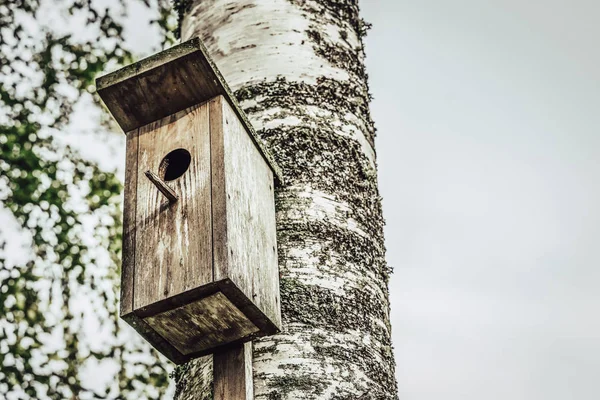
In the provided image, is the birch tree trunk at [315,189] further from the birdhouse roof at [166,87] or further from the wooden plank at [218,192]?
the wooden plank at [218,192]

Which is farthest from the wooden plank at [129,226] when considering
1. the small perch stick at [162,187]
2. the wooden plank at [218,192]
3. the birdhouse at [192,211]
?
the wooden plank at [218,192]

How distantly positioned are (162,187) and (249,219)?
0.25 m

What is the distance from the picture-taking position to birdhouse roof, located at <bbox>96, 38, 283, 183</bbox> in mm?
2396

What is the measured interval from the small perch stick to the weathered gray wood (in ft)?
1.01

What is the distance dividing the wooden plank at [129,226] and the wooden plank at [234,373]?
0.91 ft

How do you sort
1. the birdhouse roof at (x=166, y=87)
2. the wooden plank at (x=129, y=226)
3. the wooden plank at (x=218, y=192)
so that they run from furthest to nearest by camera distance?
the birdhouse roof at (x=166, y=87) → the wooden plank at (x=129, y=226) → the wooden plank at (x=218, y=192)

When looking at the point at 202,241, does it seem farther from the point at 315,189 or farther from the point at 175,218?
the point at 315,189

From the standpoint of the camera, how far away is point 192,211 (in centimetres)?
222

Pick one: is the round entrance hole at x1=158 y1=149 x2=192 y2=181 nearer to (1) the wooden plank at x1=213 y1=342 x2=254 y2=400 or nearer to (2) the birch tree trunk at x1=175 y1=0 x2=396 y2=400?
(2) the birch tree trunk at x1=175 y1=0 x2=396 y2=400

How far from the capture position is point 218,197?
2.20 m

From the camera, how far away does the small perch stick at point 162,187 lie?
216cm

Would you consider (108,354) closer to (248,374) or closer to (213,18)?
(213,18)

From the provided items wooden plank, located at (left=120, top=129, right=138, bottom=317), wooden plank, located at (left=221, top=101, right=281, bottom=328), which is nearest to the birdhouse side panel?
wooden plank, located at (left=221, top=101, right=281, bottom=328)

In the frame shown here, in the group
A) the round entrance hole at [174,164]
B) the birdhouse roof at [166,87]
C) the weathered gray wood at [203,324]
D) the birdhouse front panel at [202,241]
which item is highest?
the birdhouse roof at [166,87]
